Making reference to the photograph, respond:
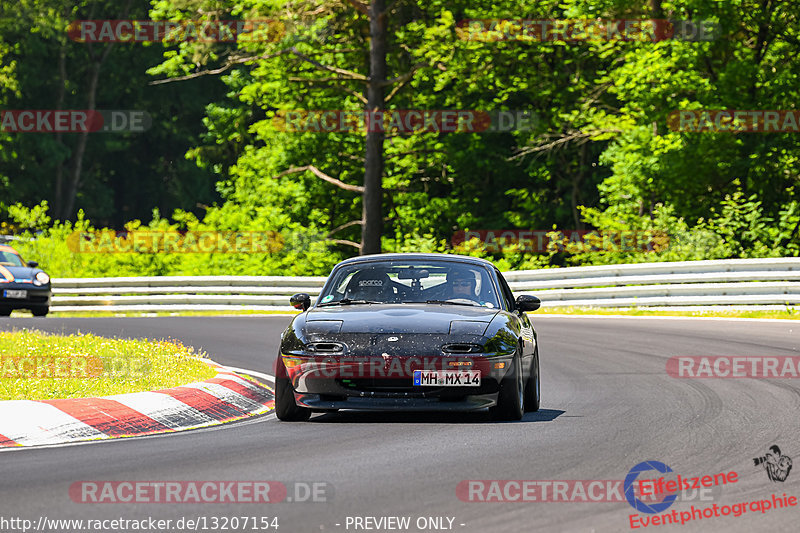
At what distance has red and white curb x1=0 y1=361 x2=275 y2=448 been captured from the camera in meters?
8.99

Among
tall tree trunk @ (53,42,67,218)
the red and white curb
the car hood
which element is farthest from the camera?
tall tree trunk @ (53,42,67,218)

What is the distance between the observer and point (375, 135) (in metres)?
34.0

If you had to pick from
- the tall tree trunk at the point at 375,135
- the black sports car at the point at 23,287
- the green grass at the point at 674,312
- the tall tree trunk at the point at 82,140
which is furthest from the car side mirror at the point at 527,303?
the tall tree trunk at the point at 82,140

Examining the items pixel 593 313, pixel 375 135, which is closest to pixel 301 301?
pixel 593 313

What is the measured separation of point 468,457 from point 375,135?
2639 centimetres

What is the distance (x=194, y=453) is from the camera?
8234mm

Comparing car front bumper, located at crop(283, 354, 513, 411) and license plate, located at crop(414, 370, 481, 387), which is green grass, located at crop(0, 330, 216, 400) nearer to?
car front bumper, located at crop(283, 354, 513, 411)

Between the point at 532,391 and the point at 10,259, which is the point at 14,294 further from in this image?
the point at 532,391

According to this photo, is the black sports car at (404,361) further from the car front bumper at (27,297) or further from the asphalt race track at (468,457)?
the car front bumper at (27,297)

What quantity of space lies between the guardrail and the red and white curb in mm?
13925

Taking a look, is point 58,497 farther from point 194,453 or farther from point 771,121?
point 771,121

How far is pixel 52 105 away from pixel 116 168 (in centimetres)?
790

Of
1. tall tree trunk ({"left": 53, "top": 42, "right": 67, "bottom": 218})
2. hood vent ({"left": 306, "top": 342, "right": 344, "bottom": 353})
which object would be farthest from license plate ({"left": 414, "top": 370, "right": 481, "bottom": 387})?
tall tree trunk ({"left": 53, "top": 42, "right": 67, "bottom": 218})

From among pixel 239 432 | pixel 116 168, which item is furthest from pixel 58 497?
pixel 116 168
